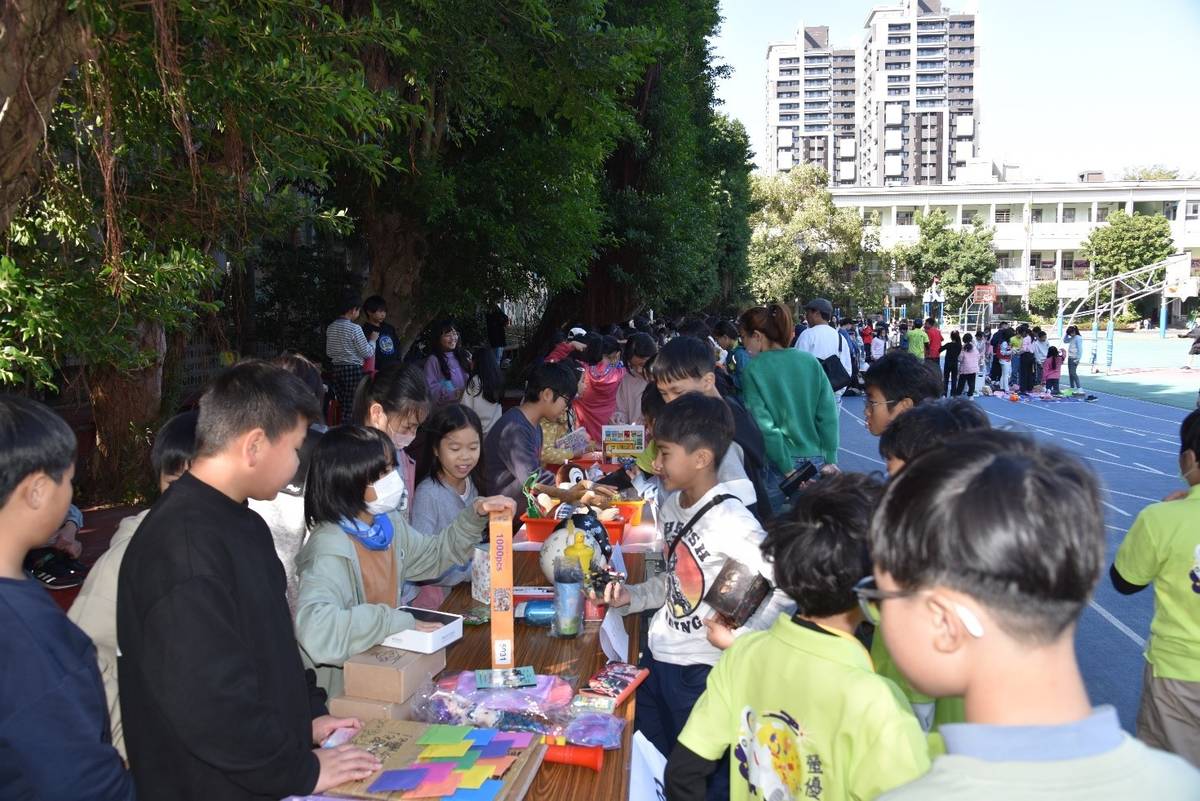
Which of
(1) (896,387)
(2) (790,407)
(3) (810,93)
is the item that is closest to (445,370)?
(2) (790,407)

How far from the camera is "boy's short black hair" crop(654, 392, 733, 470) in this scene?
9.14 feet

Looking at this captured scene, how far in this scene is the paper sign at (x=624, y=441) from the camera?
5.66 m

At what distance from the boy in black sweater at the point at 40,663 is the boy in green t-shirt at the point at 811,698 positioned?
3.79 ft

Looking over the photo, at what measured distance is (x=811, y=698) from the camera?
1654 millimetres

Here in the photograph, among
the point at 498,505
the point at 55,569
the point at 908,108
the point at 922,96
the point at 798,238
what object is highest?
the point at 922,96

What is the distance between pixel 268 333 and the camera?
1211 cm

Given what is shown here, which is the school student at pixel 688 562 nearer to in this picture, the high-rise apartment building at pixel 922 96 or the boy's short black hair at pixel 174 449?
the boy's short black hair at pixel 174 449

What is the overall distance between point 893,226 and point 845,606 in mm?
70979

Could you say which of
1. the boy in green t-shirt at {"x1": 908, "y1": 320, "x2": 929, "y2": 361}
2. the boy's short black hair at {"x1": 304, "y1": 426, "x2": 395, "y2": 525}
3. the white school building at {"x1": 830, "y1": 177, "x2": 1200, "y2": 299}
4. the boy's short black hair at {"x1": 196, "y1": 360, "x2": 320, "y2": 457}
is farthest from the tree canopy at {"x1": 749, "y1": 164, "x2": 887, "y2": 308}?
the boy's short black hair at {"x1": 196, "y1": 360, "x2": 320, "y2": 457}

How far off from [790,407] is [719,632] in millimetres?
2974

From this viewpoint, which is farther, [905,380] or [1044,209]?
[1044,209]

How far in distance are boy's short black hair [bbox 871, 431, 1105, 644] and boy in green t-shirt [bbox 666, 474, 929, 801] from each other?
1.90 ft

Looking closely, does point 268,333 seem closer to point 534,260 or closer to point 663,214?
point 534,260

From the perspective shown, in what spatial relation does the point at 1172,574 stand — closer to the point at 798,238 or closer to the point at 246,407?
the point at 246,407
